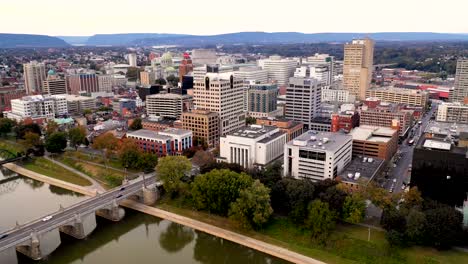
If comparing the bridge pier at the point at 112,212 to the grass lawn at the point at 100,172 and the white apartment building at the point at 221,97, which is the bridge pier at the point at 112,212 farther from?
the white apartment building at the point at 221,97

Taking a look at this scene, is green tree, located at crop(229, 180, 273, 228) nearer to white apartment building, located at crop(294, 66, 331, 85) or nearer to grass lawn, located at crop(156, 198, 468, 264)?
grass lawn, located at crop(156, 198, 468, 264)

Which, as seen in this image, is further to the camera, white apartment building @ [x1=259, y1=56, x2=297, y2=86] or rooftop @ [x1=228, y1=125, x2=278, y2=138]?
white apartment building @ [x1=259, y1=56, x2=297, y2=86]

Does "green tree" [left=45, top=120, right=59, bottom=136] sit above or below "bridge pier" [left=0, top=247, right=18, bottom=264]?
above

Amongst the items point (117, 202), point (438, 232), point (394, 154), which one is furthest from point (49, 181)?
point (394, 154)

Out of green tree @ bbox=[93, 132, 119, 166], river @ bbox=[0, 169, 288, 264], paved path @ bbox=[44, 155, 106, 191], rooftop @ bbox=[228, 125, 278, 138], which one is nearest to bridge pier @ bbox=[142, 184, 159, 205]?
river @ bbox=[0, 169, 288, 264]

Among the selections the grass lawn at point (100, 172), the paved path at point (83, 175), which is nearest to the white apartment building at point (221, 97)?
the grass lawn at point (100, 172)

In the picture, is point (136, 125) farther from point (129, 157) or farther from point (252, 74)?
point (252, 74)
